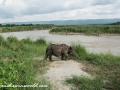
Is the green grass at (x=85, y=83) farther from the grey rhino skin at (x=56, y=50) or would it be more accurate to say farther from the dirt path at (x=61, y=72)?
the grey rhino skin at (x=56, y=50)

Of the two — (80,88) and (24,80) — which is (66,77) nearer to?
(80,88)

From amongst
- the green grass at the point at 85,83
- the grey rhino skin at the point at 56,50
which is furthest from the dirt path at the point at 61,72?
the grey rhino skin at the point at 56,50

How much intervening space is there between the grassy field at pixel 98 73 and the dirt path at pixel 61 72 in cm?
28

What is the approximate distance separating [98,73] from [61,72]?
1.20 metres

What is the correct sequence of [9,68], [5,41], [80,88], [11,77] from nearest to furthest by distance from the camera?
[11,77] → [9,68] → [80,88] → [5,41]

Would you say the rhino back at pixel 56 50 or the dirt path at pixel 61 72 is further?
the rhino back at pixel 56 50

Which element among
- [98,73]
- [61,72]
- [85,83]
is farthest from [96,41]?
[85,83]

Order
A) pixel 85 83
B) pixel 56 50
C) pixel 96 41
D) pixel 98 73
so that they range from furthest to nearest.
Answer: pixel 96 41 → pixel 56 50 → pixel 98 73 → pixel 85 83

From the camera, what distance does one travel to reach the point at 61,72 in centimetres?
607

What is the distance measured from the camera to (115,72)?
6055 millimetres

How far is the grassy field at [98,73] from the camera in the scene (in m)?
4.80

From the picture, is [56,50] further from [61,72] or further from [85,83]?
[85,83]

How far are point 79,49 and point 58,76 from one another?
354 centimetres

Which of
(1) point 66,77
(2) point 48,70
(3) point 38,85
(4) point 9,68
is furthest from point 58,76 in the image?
(4) point 9,68
